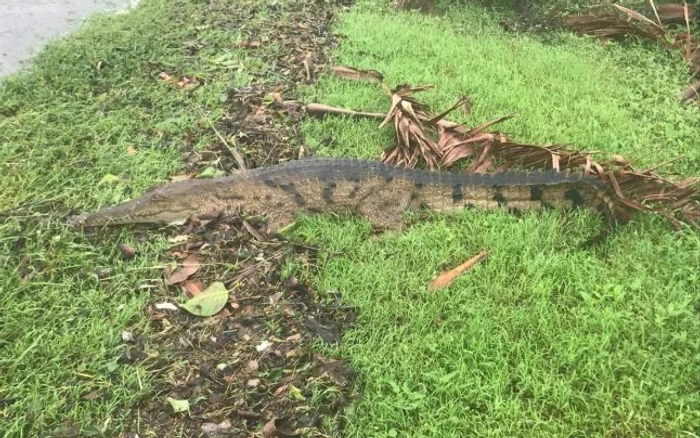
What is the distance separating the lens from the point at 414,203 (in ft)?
14.1

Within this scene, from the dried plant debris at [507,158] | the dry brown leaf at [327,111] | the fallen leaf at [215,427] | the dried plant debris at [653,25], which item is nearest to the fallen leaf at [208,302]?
the fallen leaf at [215,427]

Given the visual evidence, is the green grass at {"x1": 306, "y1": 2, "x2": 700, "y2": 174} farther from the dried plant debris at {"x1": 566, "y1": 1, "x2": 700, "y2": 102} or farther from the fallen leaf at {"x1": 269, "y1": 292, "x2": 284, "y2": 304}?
the fallen leaf at {"x1": 269, "y1": 292, "x2": 284, "y2": 304}

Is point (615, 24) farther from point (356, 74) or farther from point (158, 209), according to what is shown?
point (158, 209)

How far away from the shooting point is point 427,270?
3.73 metres

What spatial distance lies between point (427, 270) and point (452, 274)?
167 millimetres

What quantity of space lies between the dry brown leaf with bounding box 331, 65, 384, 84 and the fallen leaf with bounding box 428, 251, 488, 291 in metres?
2.75

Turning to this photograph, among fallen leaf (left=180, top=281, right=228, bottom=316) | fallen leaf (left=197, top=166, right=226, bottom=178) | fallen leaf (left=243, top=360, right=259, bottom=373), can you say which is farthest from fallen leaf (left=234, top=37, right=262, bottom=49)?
fallen leaf (left=243, top=360, right=259, bottom=373)

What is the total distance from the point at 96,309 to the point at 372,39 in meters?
4.75

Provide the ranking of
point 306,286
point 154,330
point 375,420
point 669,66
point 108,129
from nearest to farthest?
point 375,420, point 154,330, point 306,286, point 108,129, point 669,66

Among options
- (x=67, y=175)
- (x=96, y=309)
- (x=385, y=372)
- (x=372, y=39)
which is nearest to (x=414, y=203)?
(x=385, y=372)

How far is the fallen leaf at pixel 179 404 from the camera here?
9.76 feet

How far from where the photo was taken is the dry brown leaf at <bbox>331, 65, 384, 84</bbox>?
591 centimetres

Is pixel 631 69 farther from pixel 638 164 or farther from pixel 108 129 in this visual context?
pixel 108 129

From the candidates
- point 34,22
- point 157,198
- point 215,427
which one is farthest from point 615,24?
point 34,22
